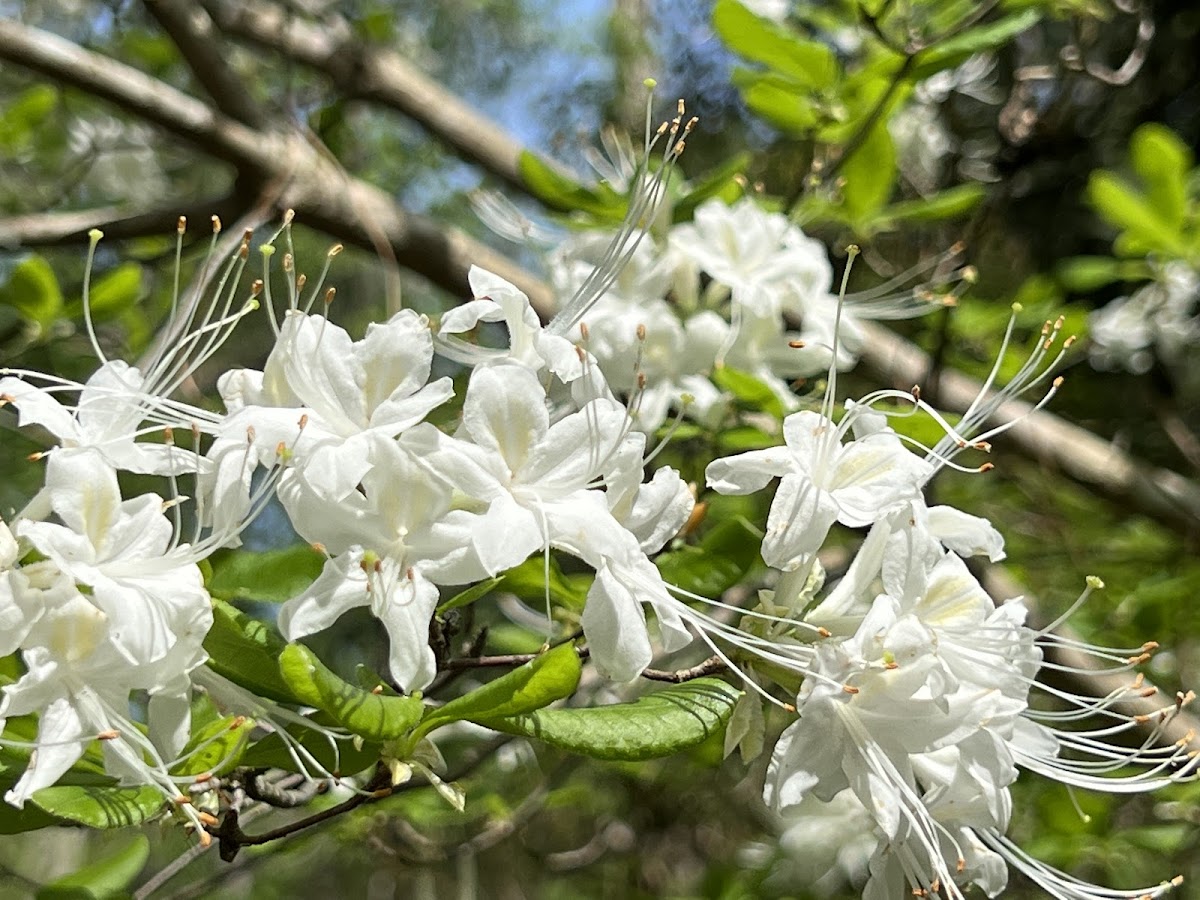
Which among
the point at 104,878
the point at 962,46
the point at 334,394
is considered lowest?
the point at 104,878

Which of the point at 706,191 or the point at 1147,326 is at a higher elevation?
the point at 706,191

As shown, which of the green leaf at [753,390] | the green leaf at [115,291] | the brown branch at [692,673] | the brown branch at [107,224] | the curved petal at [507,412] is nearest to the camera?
the curved petal at [507,412]

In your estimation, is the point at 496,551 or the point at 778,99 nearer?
the point at 496,551

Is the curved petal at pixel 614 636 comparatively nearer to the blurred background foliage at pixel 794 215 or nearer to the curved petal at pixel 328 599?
the curved petal at pixel 328 599

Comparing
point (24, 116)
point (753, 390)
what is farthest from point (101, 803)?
point (24, 116)

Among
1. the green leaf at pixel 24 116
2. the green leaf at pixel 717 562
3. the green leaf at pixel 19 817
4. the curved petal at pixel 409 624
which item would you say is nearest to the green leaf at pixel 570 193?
the green leaf at pixel 717 562

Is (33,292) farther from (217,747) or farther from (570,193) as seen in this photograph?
(217,747)

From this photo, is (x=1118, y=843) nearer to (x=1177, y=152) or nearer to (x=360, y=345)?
(x=1177, y=152)
